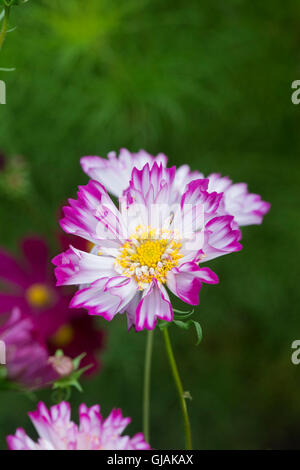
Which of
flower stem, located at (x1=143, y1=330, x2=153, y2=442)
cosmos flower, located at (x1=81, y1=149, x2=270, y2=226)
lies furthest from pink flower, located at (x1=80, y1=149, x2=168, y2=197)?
flower stem, located at (x1=143, y1=330, x2=153, y2=442)

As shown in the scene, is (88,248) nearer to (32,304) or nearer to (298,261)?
(32,304)

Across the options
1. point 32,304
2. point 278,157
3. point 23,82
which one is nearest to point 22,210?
point 23,82

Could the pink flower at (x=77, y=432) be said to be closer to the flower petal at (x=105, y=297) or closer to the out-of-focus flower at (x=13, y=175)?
the flower petal at (x=105, y=297)

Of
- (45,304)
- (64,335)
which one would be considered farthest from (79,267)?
(45,304)

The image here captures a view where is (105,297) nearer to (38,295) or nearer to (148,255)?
(148,255)

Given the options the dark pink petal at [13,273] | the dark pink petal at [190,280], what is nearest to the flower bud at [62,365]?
the dark pink petal at [190,280]

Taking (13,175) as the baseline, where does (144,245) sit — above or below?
below
